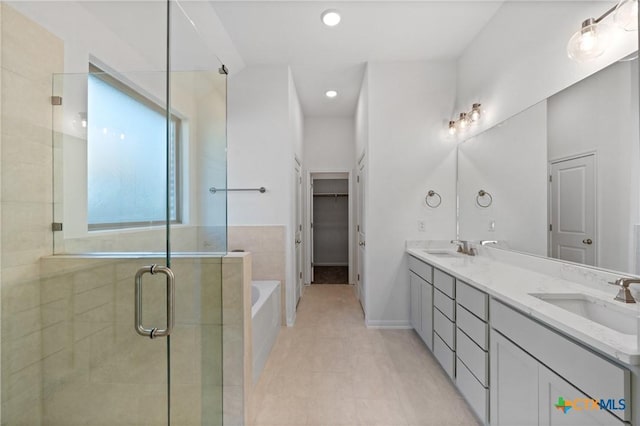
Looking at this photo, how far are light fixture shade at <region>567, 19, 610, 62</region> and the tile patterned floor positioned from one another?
2.18 meters

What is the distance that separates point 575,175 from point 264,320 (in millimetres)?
2366

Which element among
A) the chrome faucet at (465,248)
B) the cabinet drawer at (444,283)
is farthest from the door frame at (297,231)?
the chrome faucet at (465,248)

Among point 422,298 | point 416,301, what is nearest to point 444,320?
point 422,298

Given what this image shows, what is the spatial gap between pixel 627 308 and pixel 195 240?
192 cm

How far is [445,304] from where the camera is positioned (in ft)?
6.63

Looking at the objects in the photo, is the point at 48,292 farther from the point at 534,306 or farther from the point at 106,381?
the point at 534,306

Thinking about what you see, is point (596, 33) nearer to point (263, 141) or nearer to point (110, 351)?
point (263, 141)

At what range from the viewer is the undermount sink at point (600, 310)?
42.9 inches

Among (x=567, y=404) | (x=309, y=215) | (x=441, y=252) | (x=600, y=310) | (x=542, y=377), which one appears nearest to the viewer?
(x=567, y=404)

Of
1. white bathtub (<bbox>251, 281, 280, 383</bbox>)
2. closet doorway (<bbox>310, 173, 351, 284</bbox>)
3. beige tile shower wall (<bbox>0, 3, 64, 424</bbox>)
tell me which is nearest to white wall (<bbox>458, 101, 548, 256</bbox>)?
white bathtub (<bbox>251, 281, 280, 383</bbox>)

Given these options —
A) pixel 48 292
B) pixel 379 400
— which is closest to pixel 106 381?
pixel 48 292

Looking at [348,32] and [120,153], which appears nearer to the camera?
[120,153]

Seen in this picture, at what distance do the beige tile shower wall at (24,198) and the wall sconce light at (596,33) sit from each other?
2.78 meters

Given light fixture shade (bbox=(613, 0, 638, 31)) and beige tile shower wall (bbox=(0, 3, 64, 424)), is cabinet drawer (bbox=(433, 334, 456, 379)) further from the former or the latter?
beige tile shower wall (bbox=(0, 3, 64, 424))
